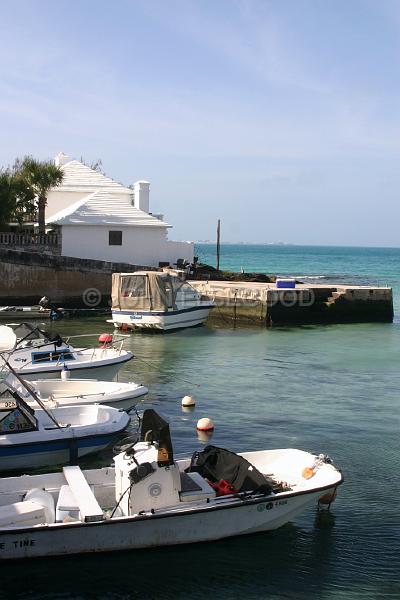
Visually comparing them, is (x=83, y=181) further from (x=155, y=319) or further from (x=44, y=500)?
(x=44, y=500)

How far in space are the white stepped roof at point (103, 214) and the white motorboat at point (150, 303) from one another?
976 cm

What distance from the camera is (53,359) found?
19266 mm

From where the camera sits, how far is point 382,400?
65.6 ft

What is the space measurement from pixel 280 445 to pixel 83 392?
14.1ft

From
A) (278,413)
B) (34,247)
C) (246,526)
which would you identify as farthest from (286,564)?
(34,247)

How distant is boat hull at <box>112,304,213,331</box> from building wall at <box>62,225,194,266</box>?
403 inches

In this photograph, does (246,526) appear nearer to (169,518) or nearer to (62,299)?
(169,518)

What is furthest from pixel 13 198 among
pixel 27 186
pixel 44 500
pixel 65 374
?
pixel 44 500

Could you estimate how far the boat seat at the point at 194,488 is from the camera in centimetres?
1074

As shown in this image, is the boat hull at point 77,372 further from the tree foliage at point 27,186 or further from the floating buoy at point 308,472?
the tree foliage at point 27,186

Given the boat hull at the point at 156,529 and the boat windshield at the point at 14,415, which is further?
the boat windshield at the point at 14,415

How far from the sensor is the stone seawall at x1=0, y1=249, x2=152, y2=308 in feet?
125

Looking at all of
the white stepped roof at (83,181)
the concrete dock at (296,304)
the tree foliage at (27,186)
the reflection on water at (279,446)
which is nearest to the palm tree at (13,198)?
the tree foliage at (27,186)

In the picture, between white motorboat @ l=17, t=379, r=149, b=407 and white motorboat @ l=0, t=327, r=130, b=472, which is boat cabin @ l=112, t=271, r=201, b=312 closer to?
white motorboat @ l=17, t=379, r=149, b=407
